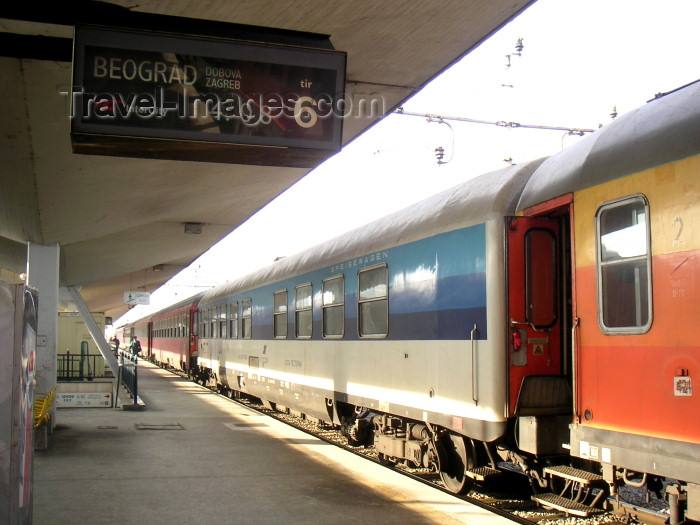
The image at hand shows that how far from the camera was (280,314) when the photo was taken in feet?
45.3

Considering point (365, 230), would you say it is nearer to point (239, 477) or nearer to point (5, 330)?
point (239, 477)

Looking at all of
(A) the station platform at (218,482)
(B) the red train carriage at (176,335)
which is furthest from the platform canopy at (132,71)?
(B) the red train carriage at (176,335)

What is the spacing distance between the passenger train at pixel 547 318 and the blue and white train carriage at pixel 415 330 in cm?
2

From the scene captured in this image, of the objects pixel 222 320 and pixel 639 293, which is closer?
pixel 639 293

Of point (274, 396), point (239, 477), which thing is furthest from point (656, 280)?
point (274, 396)

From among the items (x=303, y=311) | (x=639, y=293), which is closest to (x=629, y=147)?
(x=639, y=293)

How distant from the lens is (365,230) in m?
10.2

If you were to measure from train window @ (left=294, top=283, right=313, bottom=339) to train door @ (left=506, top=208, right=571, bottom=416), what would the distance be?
5.60 m

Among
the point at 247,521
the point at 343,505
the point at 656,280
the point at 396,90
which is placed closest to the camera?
the point at 656,280

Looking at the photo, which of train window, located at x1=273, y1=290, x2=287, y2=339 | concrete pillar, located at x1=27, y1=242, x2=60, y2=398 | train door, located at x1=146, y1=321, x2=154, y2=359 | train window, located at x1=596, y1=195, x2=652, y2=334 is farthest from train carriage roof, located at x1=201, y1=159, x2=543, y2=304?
train door, located at x1=146, y1=321, x2=154, y2=359

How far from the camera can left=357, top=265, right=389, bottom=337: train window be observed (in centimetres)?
897

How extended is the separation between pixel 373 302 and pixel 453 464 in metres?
2.29

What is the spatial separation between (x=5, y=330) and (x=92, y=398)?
37.8ft

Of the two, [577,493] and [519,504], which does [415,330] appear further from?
[577,493]
